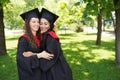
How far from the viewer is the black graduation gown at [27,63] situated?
179 inches

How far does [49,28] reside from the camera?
4.63 meters

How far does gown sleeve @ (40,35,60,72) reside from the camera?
14.9 ft

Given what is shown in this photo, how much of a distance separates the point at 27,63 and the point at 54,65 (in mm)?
479

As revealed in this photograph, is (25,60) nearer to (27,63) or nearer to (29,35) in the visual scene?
(27,63)

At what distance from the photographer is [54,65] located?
15.2 ft

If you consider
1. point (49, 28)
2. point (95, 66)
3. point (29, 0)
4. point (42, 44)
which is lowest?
point (95, 66)

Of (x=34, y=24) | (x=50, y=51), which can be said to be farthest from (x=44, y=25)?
(x=50, y=51)

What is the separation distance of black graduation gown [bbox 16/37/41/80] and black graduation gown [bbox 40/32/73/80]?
0.11 m

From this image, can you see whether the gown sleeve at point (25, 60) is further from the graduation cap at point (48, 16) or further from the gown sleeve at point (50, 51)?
the graduation cap at point (48, 16)

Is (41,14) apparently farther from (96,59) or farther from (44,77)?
(96,59)

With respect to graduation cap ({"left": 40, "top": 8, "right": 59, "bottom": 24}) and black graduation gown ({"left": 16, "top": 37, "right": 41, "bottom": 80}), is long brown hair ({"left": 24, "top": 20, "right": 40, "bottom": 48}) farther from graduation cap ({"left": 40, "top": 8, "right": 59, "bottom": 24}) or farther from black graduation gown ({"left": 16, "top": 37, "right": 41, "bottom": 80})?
graduation cap ({"left": 40, "top": 8, "right": 59, "bottom": 24})

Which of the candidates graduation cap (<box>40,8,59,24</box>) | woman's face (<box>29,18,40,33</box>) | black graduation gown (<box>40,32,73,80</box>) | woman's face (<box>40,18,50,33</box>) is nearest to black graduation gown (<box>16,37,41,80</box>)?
black graduation gown (<box>40,32,73,80</box>)

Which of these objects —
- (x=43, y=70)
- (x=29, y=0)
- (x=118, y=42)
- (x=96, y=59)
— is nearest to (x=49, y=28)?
(x=43, y=70)

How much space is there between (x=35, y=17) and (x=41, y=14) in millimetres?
181
